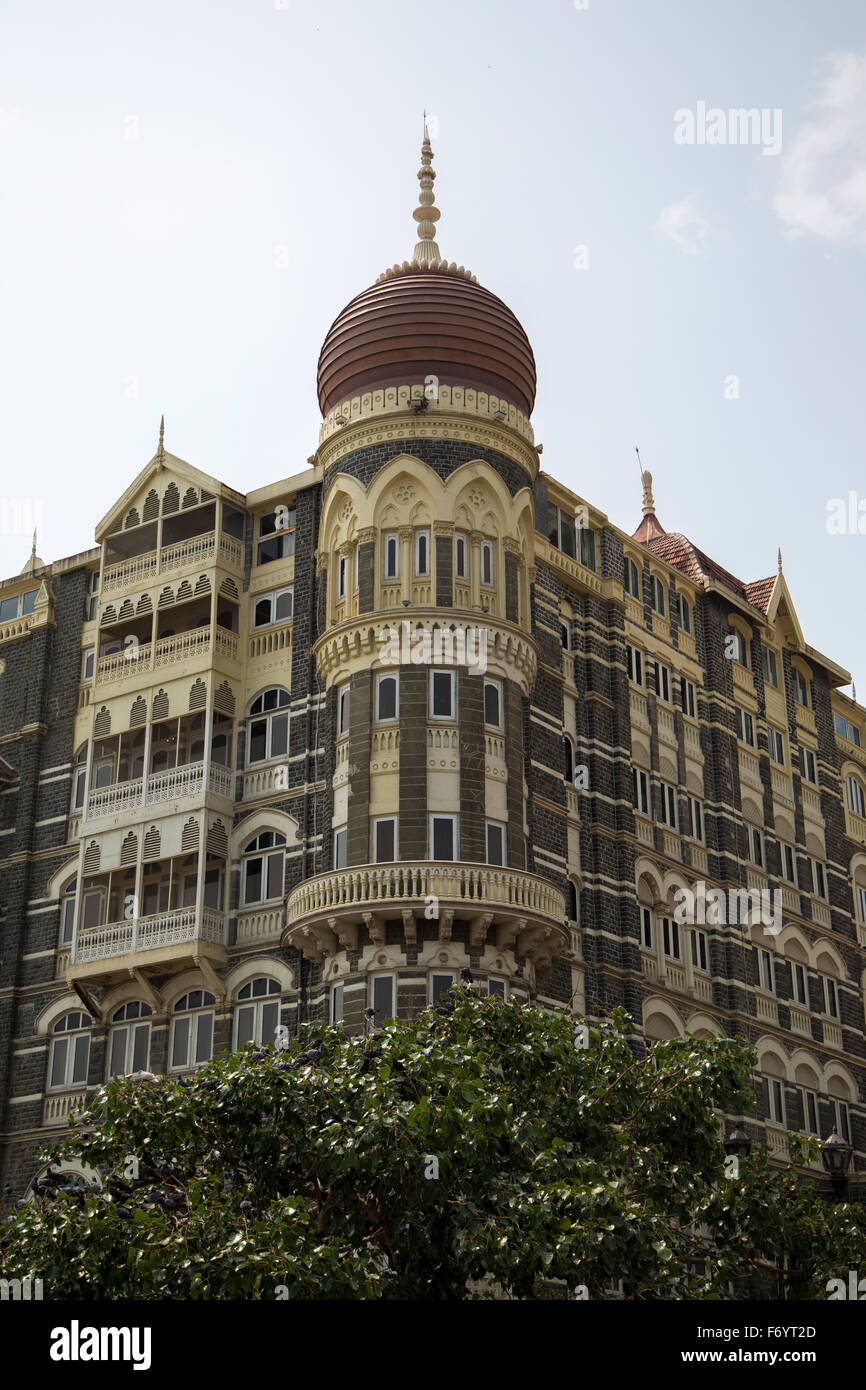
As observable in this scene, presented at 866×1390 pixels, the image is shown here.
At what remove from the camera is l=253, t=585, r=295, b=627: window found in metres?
45.4

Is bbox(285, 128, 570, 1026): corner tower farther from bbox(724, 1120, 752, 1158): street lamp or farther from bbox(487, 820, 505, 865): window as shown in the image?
bbox(724, 1120, 752, 1158): street lamp

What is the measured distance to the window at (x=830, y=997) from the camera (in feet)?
178

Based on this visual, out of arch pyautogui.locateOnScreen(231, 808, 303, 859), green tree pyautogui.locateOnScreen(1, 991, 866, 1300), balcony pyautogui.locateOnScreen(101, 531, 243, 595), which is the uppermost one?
balcony pyautogui.locateOnScreen(101, 531, 243, 595)

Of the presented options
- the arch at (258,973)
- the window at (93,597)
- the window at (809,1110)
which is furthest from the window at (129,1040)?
the window at (809,1110)

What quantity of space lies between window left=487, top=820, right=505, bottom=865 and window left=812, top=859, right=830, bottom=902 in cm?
1867

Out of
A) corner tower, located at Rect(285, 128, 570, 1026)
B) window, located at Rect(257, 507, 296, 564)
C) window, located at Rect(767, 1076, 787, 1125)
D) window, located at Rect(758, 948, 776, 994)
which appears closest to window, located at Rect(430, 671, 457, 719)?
corner tower, located at Rect(285, 128, 570, 1026)

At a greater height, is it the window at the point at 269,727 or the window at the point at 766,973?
the window at the point at 269,727

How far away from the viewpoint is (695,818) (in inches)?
1983

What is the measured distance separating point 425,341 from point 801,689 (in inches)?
851

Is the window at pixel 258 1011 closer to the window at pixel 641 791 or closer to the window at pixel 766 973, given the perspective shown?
the window at pixel 641 791

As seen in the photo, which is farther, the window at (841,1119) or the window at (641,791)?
the window at (841,1119)

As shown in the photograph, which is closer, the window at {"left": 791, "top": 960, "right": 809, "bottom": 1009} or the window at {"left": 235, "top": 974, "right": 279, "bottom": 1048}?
the window at {"left": 235, "top": 974, "right": 279, "bottom": 1048}

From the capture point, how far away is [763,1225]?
28.0 metres

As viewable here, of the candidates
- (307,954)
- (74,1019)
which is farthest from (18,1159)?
(307,954)
